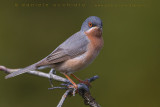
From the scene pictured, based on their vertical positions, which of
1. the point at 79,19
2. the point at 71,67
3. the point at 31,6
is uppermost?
the point at 31,6

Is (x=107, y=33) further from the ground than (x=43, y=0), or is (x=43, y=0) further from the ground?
(x=43, y=0)

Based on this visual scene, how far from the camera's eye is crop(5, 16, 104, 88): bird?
176 inches

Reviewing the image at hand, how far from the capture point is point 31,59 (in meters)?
5.30

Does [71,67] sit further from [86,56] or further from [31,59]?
[31,59]

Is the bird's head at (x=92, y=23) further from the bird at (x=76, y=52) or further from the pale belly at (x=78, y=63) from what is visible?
the pale belly at (x=78, y=63)

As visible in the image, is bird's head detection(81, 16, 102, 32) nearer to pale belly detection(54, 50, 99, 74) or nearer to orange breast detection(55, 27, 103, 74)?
orange breast detection(55, 27, 103, 74)

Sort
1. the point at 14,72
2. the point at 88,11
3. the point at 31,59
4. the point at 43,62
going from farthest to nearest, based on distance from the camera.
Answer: the point at 88,11
the point at 31,59
the point at 43,62
the point at 14,72

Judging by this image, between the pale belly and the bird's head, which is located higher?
the bird's head

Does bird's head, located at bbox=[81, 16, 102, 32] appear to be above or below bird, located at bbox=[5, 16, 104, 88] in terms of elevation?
above

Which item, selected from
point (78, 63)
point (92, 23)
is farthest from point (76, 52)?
point (92, 23)

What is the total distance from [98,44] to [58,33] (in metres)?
1.32

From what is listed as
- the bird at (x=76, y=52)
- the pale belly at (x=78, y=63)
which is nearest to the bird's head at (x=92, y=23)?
the bird at (x=76, y=52)

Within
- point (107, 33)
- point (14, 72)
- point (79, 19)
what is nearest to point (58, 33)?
point (79, 19)

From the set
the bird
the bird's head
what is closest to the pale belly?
the bird
